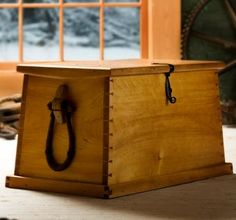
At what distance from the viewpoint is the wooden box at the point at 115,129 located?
2.35 m

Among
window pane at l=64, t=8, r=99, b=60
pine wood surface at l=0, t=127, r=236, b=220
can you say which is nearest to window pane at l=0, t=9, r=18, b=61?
window pane at l=64, t=8, r=99, b=60

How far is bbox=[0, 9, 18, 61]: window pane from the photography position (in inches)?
297

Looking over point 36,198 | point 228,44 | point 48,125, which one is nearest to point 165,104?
point 48,125

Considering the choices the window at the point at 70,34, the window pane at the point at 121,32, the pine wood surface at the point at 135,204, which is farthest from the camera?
the window pane at the point at 121,32

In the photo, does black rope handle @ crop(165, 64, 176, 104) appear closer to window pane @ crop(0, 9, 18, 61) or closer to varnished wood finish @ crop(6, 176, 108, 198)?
varnished wood finish @ crop(6, 176, 108, 198)

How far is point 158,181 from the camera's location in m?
2.52

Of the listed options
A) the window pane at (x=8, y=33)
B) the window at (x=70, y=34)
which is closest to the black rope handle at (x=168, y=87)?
the window at (x=70, y=34)

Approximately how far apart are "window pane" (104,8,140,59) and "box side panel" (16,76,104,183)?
523 centimetres

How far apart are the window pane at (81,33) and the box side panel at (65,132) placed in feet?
16.9

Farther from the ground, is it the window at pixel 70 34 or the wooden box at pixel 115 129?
the window at pixel 70 34

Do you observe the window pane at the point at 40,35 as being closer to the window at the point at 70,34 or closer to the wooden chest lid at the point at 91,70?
the window at the point at 70,34

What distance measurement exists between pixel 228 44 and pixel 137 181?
7.29 ft

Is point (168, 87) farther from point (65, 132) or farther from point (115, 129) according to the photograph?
point (65, 132)

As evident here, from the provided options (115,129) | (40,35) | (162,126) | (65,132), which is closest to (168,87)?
(162,126)
